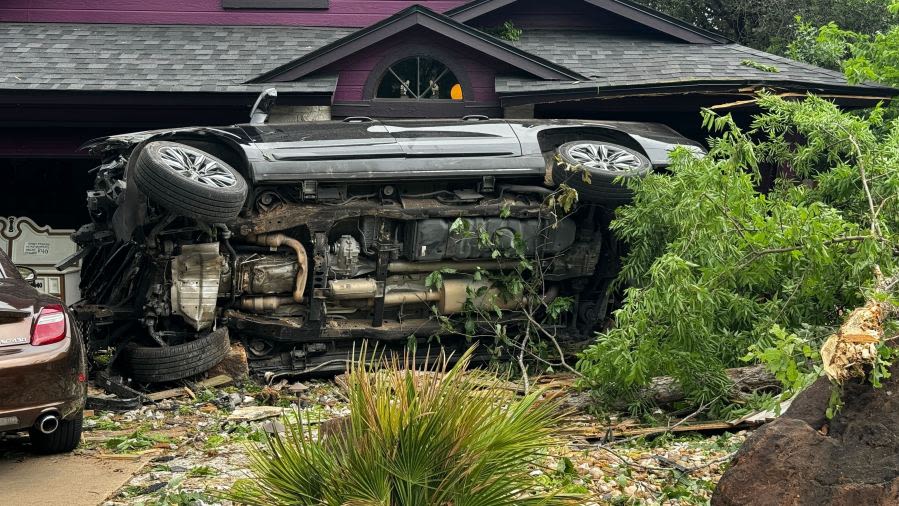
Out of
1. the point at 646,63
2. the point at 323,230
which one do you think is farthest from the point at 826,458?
the point at 646,63

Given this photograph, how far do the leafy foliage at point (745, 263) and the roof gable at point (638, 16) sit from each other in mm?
6127

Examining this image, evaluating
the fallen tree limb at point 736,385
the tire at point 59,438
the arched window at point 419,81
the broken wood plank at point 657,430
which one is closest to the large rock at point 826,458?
the broken wood plank at point 657,430

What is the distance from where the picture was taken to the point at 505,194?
989 centimetres

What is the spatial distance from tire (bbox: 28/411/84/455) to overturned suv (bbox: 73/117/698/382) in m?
2.01

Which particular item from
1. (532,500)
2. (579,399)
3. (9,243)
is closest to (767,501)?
(532,500)

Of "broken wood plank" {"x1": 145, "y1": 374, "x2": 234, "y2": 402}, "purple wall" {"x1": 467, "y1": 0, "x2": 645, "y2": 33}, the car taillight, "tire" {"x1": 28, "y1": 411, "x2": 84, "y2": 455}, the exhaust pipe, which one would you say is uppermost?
"purple wall" {"x1": 467, "y1": 0, "x2": 645, "y2": 33}

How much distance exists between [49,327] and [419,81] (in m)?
7.37

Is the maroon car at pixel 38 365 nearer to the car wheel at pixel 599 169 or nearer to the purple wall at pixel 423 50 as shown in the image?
the car wheel at pixel 599 169

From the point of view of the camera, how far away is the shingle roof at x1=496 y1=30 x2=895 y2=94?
40.3ft

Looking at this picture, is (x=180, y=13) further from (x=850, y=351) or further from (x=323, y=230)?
(x=850, y=351)

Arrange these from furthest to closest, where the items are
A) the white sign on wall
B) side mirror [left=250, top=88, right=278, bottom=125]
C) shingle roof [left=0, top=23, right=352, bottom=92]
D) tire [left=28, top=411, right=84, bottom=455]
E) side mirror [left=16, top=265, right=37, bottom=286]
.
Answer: the white sign on wall, shingle roof [left=0, top=23, right=352, bottom=92], side mirror [left=250, top=88, right=278, bottom=125], side mirror [left=16, top=265, right=37, bottom=286], tire [left=28, top=411, right=84, bottom=455]

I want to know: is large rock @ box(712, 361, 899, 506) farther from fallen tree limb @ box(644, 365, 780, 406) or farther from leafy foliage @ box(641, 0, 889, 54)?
leafy foliage @ box(641, 0, 889, 54)

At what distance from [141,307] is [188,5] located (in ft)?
21.8

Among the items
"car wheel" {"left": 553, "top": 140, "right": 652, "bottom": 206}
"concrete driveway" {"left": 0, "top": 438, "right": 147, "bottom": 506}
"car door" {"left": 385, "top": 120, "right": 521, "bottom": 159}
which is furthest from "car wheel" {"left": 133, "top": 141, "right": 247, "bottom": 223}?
"car wheel" {"left": 553, "top": 140, "right": 652, "bottom": 206}
